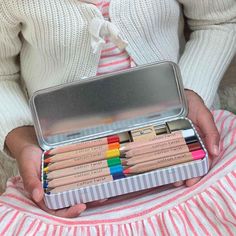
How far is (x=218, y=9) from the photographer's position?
68 cm

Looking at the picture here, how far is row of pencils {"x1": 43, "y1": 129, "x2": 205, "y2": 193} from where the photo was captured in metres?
0.52

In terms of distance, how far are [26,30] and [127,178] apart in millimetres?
240

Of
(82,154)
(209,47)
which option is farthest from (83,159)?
(209,47)

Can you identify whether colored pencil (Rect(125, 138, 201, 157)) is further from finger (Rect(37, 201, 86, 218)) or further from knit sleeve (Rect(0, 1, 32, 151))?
knit sleeve (Rect(0, 1, 32, 151))

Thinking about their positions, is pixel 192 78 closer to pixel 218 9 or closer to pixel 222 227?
pixel 218 9

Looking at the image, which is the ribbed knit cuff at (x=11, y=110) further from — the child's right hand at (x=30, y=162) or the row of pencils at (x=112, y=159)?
the row of pencils at (x=112, y=159)

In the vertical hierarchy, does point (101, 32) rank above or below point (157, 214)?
above

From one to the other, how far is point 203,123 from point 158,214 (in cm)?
13

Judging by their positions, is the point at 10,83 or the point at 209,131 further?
the point at 10,83

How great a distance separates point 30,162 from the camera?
1.90ft

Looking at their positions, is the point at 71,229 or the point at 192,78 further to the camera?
the point at 192,78

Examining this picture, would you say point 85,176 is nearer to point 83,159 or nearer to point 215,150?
point 83,159

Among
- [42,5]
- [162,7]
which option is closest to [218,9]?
[162,7]

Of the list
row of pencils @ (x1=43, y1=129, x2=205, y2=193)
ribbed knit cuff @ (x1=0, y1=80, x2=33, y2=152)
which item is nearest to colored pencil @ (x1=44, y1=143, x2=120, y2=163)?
row of pencils @ (x1=43, y1=129, x2=205, y2=193)
